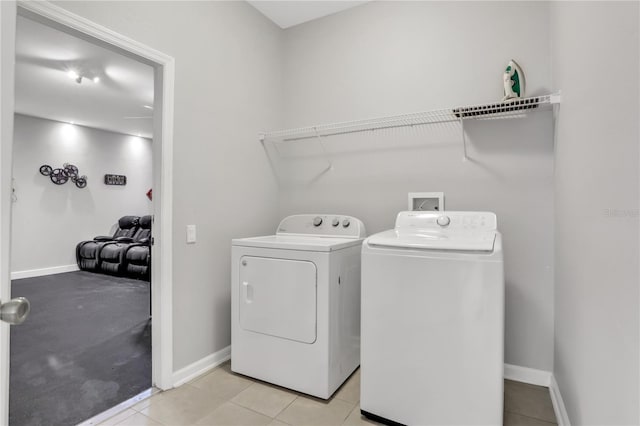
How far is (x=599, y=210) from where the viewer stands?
3.51 feet

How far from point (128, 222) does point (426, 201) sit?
5857 mm

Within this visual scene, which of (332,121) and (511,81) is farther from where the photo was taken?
(332,121)

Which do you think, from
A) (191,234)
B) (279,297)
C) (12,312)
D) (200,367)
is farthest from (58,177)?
(12,312)

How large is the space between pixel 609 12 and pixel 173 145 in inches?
77.7

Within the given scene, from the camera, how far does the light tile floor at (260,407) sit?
162 cm

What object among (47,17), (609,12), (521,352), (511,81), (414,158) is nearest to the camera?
(609,12)

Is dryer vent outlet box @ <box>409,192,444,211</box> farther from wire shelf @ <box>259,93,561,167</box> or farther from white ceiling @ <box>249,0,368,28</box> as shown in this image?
white ceiling @ <box>249,0,368,28</box>

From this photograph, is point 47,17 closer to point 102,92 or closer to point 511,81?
point 511,81

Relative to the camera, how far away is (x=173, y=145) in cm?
194

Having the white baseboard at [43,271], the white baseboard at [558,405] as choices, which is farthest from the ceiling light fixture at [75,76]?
the white baseboard at [558,405]

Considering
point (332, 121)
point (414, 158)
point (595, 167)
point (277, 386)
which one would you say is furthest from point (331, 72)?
point (277, 386)

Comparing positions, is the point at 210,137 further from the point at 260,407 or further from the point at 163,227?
the point at 260,407

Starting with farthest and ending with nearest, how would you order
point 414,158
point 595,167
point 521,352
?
point 414,158
point 521,352
point 595,167

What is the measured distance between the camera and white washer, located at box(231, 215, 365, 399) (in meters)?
1.80
